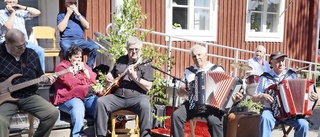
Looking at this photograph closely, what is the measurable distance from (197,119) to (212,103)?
38cm

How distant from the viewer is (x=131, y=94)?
14.4 feet

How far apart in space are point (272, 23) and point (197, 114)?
21.8 ft

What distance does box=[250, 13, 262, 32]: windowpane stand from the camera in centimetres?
969

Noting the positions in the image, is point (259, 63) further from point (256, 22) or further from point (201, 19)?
point (256, 22)

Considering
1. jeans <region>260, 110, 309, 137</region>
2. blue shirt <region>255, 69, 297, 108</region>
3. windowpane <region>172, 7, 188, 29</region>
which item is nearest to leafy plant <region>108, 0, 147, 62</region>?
blue shirt <region>255, 69, 297, 108</region>

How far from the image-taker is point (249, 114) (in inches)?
186

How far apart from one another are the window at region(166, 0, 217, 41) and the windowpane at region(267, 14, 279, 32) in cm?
218

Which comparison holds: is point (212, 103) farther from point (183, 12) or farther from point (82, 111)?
point (183, 12)

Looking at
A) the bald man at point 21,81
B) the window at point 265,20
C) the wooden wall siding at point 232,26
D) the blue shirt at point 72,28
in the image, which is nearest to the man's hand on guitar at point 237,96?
the bald man at point 21,81

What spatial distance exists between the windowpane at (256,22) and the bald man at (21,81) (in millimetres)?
6730

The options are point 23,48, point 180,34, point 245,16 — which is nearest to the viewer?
point 23,48

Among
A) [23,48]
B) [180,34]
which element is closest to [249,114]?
[23,48]

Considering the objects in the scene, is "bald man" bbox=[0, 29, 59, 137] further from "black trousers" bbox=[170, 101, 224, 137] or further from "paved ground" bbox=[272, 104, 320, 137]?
"paved ground" bbox=[272, 104, 320, 137]

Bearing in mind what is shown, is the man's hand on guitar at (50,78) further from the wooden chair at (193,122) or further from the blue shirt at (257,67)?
the blue shirt at (257,67)
